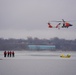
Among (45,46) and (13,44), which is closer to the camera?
(13,44)

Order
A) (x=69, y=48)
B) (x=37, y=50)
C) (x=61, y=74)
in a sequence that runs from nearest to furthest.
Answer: (x=61, y=74), (x=69, y=48), (x=37, y=50)

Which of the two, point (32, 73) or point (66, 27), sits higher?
point (66, 27)

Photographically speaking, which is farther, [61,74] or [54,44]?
[54,44]

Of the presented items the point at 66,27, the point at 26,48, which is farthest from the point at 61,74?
the point at 26,48

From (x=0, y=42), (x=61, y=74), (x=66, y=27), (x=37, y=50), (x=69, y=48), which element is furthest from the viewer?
(x=37, y=50)

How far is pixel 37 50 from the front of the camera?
69.8 feet

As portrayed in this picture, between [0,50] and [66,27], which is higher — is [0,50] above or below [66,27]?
below

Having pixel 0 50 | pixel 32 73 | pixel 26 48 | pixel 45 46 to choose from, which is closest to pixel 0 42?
pixel 0 50

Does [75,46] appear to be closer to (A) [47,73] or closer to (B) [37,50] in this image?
(B) [37,50]

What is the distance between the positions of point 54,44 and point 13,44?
262 cm

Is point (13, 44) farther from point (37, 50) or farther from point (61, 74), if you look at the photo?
point (61, 74)

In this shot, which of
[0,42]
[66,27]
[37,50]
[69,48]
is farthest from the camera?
[37,50]

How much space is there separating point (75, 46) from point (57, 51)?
125 cm

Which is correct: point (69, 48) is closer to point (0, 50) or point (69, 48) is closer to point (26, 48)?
point (26, 48)
